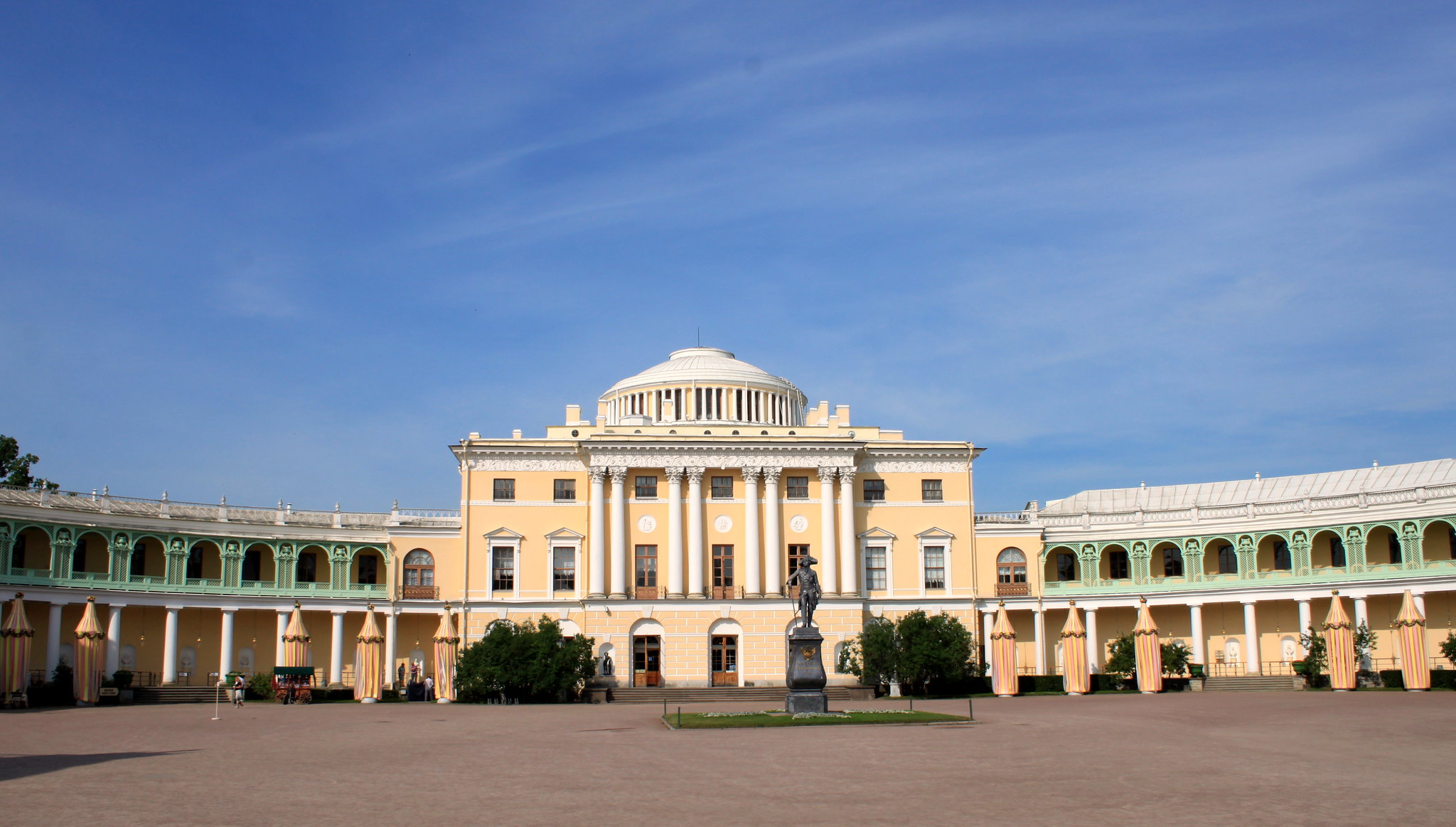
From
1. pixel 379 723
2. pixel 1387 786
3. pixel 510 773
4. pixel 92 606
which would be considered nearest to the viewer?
pixel 1387 786

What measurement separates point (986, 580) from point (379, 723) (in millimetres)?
37115

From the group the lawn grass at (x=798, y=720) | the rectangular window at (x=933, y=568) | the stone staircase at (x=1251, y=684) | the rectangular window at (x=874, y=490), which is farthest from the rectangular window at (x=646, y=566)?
the stone staircase at (x=1251, y=684)

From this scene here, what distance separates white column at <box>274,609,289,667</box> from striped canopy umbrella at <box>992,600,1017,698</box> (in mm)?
34115

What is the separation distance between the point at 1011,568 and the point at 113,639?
4407cm

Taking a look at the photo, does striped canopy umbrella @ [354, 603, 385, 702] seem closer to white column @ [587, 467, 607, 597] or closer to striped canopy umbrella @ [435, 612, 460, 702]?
striped canopy umbrella @ [435, 612, 460, 702]

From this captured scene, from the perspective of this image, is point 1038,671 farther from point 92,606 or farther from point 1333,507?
point 92,606

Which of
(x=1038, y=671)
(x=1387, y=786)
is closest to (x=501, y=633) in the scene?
(x=1038, y=671)

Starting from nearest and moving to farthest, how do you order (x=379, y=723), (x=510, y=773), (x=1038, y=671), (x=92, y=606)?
1. (x=510, y=773)
2. (x=379, y=723)
3. (x=92, y=606)
4. (x=1038, y=671)

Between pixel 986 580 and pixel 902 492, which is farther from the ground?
pixel 902 492

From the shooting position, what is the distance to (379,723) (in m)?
36.7

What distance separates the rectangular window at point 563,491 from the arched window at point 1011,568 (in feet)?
74.6

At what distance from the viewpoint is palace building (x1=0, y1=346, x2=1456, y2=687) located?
190ft

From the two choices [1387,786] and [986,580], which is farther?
[986,580]

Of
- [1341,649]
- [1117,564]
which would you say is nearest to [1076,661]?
[1341,649]
